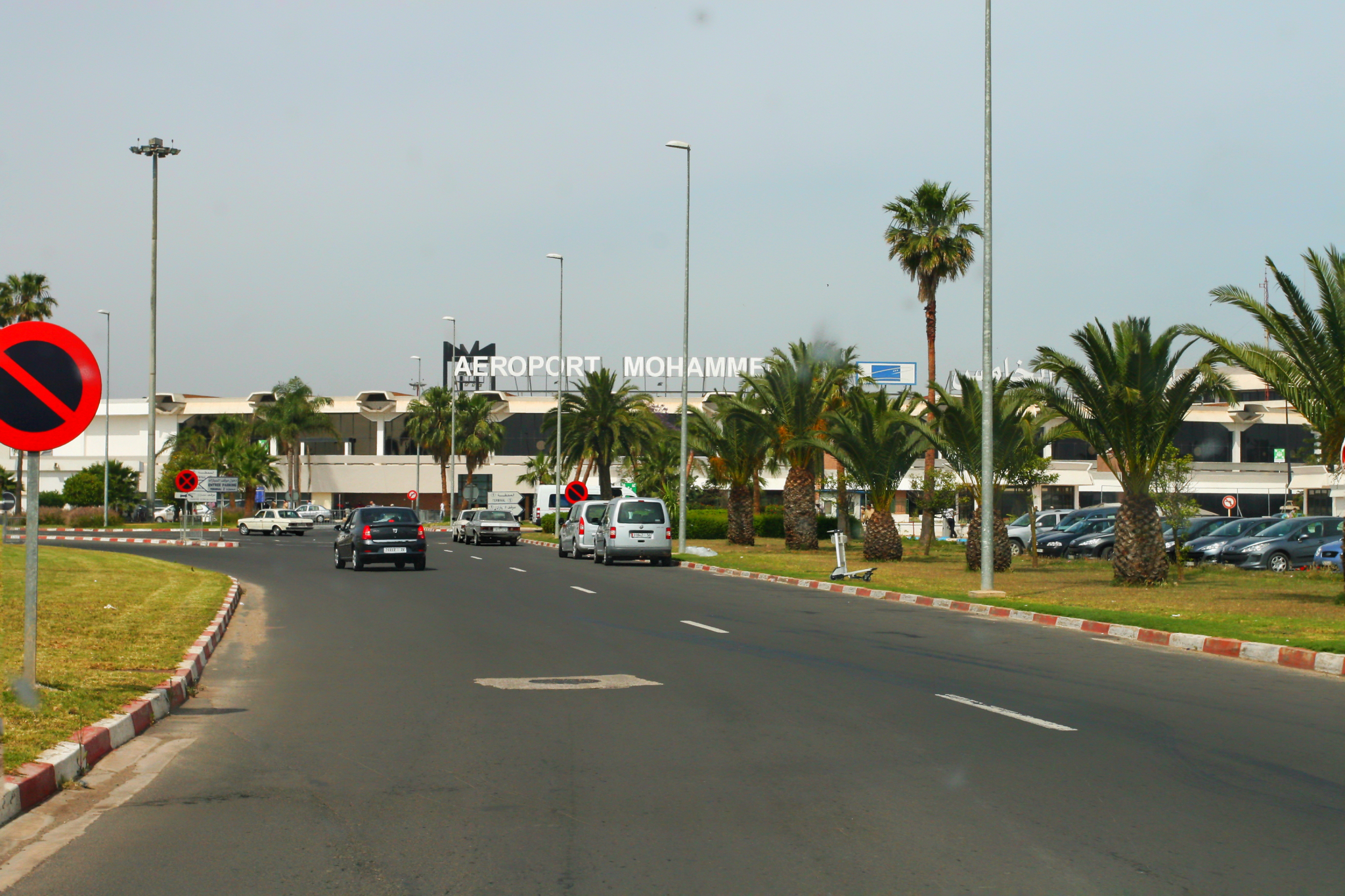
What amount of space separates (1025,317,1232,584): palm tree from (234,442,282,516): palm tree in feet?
242

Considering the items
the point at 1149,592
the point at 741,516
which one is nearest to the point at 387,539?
the point at 1149,592

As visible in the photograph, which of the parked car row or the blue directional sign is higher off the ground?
the blue directional sign

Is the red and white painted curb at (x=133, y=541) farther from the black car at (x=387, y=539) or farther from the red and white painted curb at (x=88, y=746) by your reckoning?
the red and white painted curb at (x=88, y=746)

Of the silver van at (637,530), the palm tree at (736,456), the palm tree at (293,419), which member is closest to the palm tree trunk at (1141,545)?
the silver van at (637,530)

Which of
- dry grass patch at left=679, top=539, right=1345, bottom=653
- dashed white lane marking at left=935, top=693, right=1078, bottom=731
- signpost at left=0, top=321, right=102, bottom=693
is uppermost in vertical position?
signpost at left=0, top=321, right=102, bottom=693

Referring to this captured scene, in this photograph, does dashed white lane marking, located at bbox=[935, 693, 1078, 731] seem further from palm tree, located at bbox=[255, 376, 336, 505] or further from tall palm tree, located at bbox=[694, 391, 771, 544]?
palm tree, located at bbox=[255, 376, 336, 505]

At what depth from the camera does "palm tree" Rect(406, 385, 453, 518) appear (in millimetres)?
94062

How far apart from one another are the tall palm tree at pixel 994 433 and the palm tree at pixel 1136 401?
5440 millimetres

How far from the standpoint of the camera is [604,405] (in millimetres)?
54844

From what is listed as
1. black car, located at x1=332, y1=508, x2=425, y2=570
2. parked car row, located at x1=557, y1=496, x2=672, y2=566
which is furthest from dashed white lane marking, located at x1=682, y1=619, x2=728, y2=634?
parked car row, located at x1=557, y1=496, x2=672, y2=566

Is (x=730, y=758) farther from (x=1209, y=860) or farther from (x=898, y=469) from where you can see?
(x=898, y=469)

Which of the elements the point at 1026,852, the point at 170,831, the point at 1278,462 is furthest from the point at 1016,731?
the point at 1278,462

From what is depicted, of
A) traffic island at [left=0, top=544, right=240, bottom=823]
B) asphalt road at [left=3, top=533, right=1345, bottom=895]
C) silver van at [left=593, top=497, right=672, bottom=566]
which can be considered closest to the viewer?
asphalt road at [left=3, top=533, right=1345, bottom=895]

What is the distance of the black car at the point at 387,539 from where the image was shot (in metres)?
31.1
